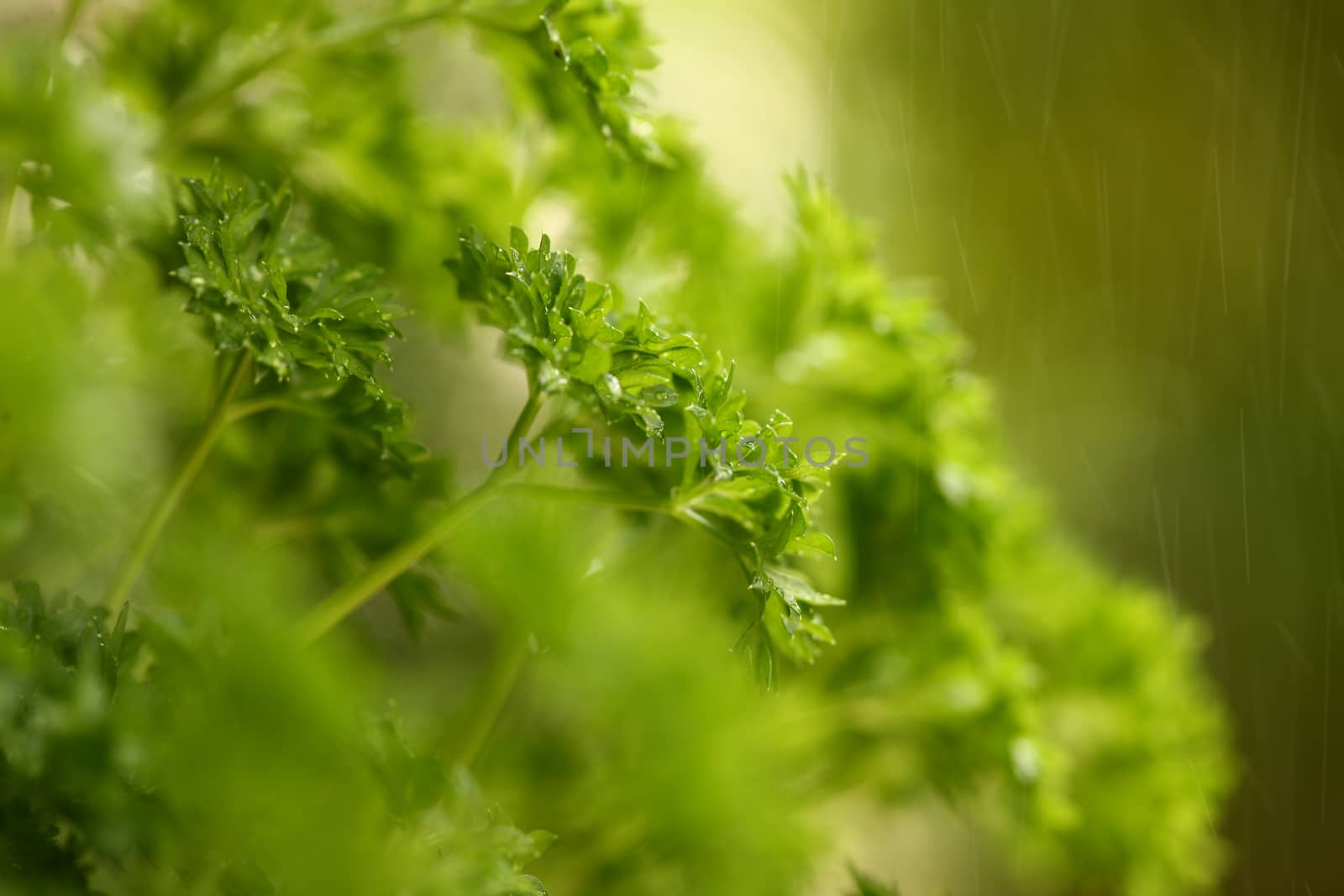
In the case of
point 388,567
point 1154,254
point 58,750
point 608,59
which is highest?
point 1154,254

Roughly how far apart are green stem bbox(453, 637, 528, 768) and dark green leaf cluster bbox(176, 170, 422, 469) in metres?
0.18

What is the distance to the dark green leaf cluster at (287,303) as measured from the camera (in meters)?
0.40

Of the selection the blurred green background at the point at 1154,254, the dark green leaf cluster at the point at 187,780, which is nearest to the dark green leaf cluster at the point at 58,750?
the dark green leaf cluster at the point at 187,780

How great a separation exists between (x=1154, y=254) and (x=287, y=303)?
1951 millimetres

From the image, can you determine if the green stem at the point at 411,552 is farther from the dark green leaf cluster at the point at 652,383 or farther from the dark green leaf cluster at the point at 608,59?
the dark green leaf cluster at the point at 608,59

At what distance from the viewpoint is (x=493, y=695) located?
2.00 ft

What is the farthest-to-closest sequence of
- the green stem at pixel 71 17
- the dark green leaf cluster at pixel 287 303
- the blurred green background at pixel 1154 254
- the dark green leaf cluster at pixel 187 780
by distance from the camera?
the blurred green background at pixel 1154 254 → the green stem at pixel 71 17 → the dark green leaf cluster at pixel 287 303 → the dark green leaf cluster at pixel 187 780

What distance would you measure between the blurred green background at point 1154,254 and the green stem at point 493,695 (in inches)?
48.1

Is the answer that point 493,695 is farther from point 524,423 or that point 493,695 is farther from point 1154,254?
point 1154,254

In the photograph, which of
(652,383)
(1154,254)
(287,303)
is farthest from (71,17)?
(1154,254)

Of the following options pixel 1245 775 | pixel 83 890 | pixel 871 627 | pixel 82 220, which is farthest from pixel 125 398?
pixel 1245 775

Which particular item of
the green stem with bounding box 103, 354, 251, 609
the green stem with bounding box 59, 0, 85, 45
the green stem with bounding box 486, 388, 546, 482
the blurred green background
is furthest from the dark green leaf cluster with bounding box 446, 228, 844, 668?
the blurred green background

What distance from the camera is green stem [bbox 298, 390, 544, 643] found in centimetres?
44

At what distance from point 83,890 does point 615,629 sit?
0.76ft
